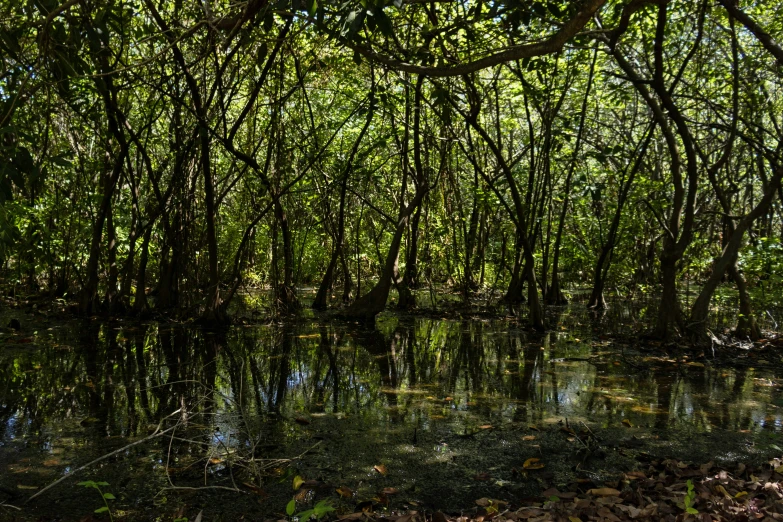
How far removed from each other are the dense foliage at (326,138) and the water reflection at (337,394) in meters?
1.25

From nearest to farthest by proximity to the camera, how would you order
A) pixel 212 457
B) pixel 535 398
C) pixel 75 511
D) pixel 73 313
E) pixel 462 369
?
pixel 75 511 → pixel 212 457 → pixel 535 398 → pixel 462 369 → pixel 73 313

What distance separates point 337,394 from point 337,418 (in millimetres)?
745

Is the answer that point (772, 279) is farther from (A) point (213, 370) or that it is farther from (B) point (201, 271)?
(B) point (201, 271)

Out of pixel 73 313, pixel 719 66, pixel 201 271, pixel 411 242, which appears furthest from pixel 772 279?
pixel 73 313

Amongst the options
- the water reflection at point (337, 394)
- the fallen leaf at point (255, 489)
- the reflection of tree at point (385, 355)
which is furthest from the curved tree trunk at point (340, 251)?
the fallen leaf at point (255, 489)

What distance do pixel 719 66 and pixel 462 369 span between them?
7139 mm

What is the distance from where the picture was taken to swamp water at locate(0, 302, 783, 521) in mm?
3400

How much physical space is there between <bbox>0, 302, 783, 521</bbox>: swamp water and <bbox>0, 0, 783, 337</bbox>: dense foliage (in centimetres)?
130

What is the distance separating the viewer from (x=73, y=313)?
9.03 metres

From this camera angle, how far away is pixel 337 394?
5.38 meters

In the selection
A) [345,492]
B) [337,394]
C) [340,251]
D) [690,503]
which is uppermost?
[340,251]

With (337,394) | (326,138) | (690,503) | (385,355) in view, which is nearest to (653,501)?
(690,503)

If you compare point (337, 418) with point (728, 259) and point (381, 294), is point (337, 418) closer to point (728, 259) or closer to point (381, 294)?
point (381, 294)

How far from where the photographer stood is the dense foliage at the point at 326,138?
5.70m
